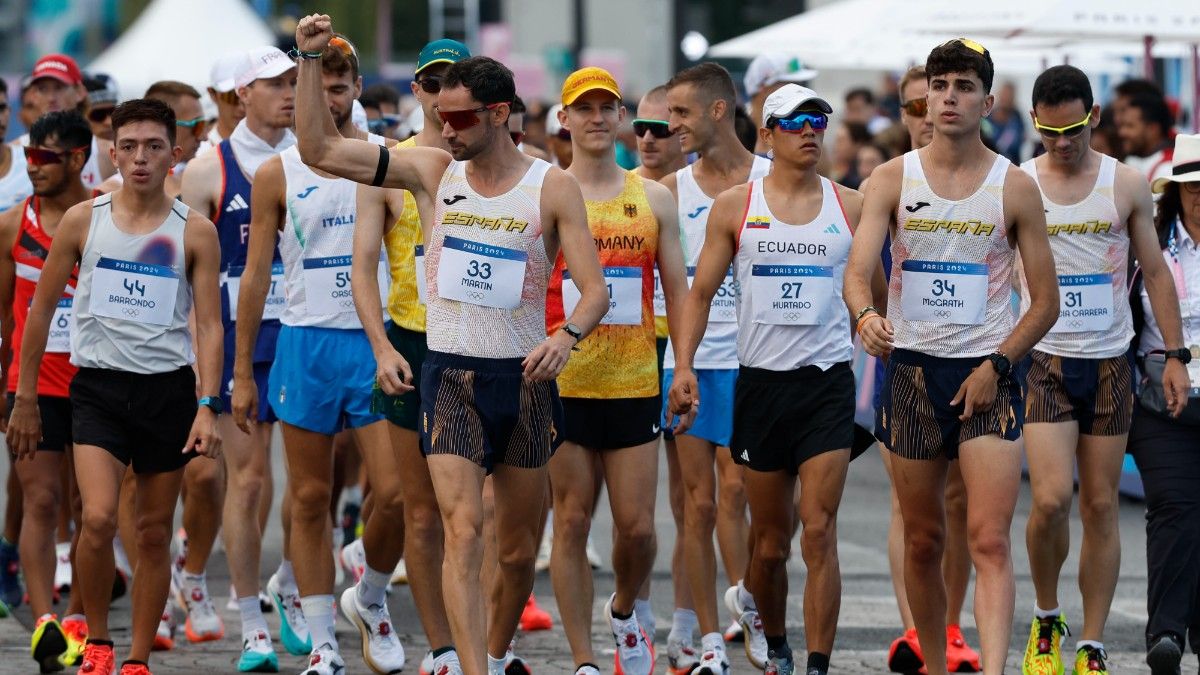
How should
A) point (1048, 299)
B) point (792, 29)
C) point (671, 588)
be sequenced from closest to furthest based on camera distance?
point (1048, 299) < point (671, 588) < point (792, 29)

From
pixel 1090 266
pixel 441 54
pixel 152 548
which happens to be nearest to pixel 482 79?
pixel 441 54

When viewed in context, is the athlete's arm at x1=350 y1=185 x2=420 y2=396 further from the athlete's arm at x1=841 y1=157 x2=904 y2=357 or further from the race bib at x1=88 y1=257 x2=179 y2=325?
the athlete's arm at x1=841 y1=157 x2=904 y2=357

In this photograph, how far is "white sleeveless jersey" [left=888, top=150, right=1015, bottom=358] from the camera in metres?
7.64

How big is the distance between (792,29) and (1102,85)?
21.3 feet

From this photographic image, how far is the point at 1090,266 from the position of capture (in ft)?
27.8

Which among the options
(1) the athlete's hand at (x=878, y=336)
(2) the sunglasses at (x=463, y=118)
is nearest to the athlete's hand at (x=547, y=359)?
(2) the sunglasses at (x=463, y=118)

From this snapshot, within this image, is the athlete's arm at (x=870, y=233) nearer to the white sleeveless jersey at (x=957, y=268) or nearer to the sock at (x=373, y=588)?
the white sleeveless jersey at (x=957, y=268)

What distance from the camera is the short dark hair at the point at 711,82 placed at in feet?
30.4

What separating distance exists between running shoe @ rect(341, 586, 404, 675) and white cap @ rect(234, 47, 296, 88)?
2.33 meters

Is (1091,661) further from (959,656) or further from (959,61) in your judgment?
(959,61)

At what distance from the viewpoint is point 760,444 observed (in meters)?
8.11

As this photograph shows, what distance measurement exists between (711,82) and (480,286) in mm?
2189

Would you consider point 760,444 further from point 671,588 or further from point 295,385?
point 671,588

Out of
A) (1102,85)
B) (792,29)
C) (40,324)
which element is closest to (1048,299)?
(40,324)
